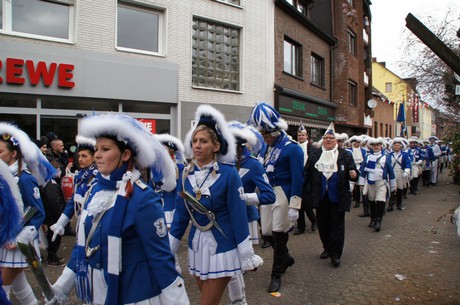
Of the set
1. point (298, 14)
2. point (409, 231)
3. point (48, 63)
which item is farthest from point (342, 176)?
point (298, 14)

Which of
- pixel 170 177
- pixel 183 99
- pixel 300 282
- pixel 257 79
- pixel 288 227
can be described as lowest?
pixel 300 282

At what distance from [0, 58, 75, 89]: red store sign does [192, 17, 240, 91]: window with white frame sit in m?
4.69

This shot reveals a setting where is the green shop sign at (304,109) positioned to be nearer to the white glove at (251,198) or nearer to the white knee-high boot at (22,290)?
the white glove at (251,198)

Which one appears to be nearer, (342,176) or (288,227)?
(288,227)

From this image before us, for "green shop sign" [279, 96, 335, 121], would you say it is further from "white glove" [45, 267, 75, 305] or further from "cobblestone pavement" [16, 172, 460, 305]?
"white glove" [45, 267, 75, 305]

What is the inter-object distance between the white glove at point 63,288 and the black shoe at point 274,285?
296cm

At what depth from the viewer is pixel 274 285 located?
16.1 ft

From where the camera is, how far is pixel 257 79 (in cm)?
1655

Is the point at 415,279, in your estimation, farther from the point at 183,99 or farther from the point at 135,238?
the point at 183,99

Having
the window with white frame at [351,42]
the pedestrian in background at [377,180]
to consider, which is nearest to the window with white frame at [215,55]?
the pedestrian in background at [377,180]

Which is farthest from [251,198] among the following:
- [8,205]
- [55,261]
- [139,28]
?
[139,28]

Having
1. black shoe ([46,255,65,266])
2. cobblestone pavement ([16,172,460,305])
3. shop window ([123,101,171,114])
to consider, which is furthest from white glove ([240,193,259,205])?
shop window ([123,101,171,114])

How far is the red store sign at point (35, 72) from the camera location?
1006 centimetres

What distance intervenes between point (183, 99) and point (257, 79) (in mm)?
4096
